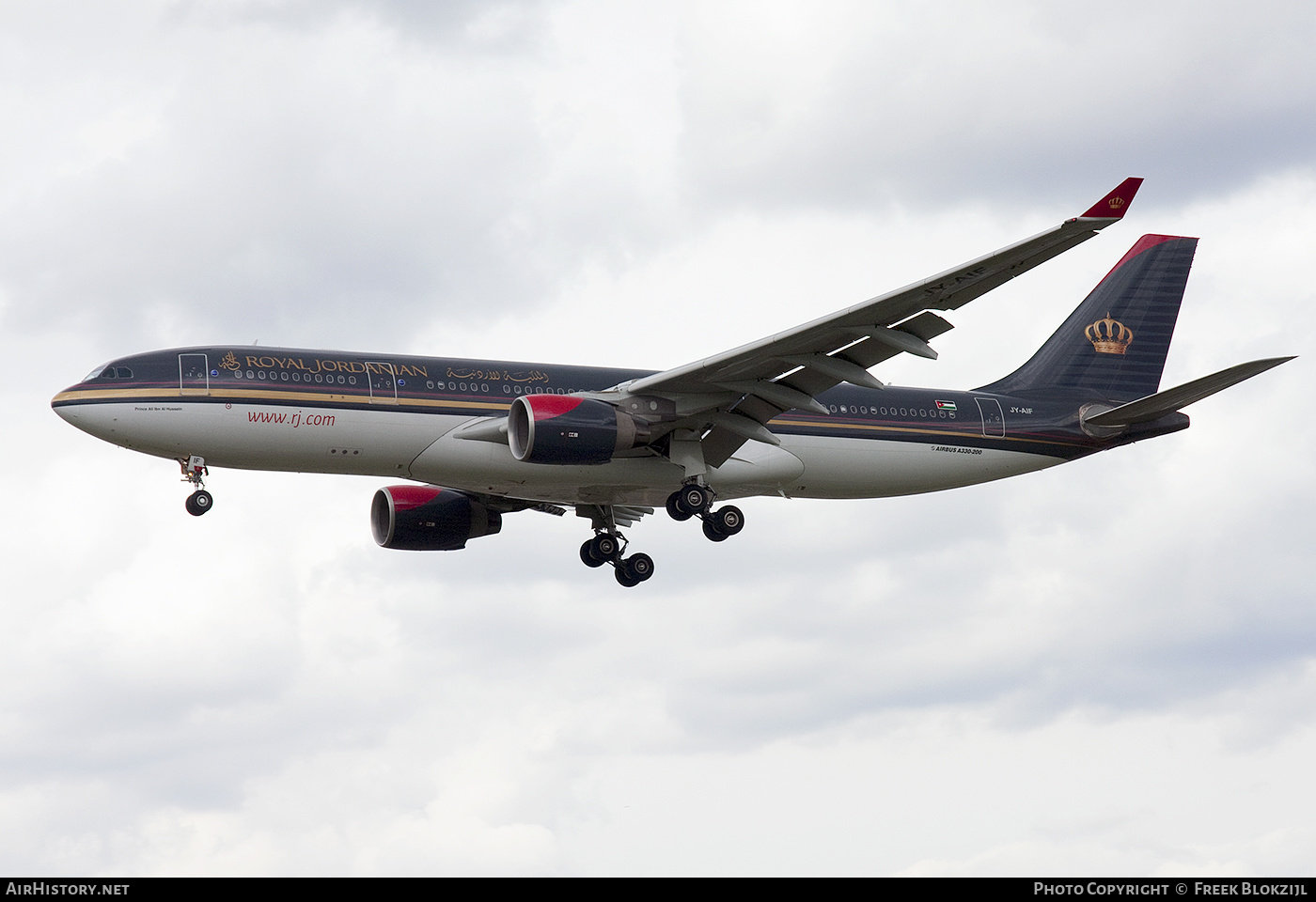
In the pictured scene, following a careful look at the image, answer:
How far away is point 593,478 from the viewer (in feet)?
134

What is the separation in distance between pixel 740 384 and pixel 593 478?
4.72 m

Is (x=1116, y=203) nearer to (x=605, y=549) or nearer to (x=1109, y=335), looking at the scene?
(x=1109, y=335)

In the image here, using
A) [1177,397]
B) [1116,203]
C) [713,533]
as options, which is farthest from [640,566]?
[1116,203]

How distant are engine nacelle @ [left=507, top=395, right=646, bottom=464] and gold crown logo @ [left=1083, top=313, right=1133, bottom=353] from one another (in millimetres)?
17237

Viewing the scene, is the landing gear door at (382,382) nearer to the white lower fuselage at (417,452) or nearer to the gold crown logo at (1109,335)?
the white lower fuselage at (417,452)

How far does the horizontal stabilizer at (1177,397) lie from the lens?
3685 centimetres

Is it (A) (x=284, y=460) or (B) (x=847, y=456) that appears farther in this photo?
(B) (x=847, y=456)

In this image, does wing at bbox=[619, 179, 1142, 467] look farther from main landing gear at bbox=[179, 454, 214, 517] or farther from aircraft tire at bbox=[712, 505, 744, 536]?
main landing gear at bbox=[179, 454, 214, 517]

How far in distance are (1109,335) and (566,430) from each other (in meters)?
19.8

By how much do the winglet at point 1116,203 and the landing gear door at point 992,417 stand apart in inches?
588

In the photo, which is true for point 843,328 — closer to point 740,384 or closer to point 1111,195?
point 740,384

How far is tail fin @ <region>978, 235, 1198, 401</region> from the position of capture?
47625 millimetres
